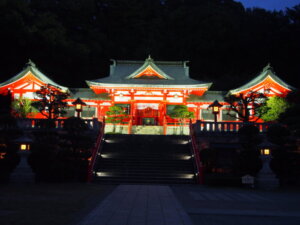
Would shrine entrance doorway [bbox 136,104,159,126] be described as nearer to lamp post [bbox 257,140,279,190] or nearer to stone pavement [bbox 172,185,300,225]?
lamp post [bbox 257,140,279,190]

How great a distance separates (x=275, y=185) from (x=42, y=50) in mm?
37644

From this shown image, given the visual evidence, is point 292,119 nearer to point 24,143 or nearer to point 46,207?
point 46,207

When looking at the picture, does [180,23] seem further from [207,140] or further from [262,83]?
[207,140]

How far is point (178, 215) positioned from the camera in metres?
6.89

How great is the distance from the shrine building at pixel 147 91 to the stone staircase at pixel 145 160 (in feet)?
21.7

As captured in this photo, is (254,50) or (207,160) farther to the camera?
(254,50)

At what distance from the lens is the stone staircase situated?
1549cm

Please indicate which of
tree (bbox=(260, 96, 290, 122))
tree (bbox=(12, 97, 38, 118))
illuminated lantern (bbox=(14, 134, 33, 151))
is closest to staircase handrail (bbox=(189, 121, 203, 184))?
illuminated lantern (bbox=(14, 134, 33, 151))

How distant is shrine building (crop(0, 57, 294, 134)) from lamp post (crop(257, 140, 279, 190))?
11413mm

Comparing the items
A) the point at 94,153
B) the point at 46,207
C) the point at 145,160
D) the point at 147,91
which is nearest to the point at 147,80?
the point at 147,91

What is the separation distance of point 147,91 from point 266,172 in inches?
596

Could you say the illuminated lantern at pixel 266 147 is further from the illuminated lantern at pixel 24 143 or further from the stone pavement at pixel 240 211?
the illuminated lantern at pixel 24 143

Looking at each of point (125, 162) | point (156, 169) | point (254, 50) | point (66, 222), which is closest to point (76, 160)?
point (125, 162)

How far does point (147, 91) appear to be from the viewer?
2789cm
